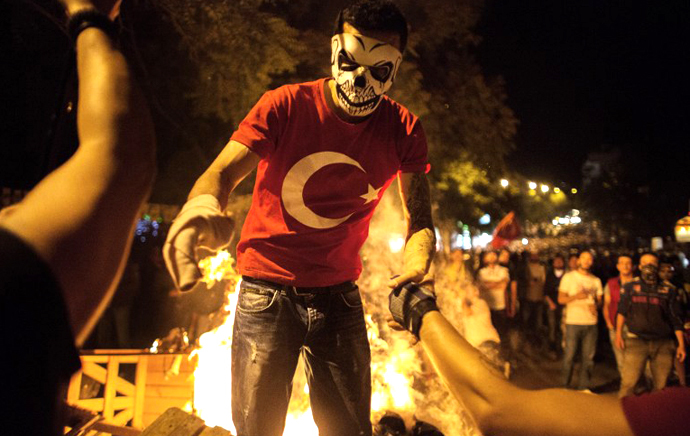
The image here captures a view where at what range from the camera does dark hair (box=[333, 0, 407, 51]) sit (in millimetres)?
2488

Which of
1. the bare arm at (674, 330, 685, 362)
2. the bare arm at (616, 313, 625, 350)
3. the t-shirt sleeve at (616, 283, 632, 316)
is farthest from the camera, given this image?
the bare arm at (616, 313, 625, 350)

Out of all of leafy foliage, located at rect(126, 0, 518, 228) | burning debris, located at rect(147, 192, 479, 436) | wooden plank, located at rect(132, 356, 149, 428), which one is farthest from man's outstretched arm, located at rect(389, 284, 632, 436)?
leafy foliage, located at rect(126, 0, 518, 228)

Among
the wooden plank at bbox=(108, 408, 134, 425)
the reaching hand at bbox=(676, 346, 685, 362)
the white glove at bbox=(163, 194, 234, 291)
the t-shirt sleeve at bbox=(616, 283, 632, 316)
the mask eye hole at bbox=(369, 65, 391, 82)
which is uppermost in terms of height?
the mask eye hole at bbox=(369, 65, 391, 82)

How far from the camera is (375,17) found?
8.14 ft

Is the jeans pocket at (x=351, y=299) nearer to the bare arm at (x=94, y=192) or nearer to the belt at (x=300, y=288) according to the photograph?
the belt at (x=300, y=288)

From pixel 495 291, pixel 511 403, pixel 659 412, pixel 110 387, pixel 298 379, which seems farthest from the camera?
pixel 495 291

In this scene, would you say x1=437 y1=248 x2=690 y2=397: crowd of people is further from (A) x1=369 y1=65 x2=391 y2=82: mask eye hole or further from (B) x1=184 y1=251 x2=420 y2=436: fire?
(A) x1=369 y1=65 x2=391 y2=82: mask eye hole

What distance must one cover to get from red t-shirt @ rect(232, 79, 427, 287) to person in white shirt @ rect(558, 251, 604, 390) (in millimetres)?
6986

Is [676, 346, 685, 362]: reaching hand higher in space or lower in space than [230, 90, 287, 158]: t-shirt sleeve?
lower

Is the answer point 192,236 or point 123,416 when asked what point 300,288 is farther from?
point 123,416

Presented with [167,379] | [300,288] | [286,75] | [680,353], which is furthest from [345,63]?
[680,353]

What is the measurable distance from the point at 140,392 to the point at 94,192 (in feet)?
17.6

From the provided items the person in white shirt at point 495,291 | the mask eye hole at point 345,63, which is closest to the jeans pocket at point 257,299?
the mask eye hole at point 345,63

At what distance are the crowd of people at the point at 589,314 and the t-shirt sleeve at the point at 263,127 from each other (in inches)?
228
